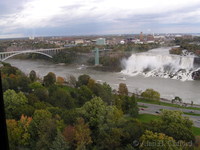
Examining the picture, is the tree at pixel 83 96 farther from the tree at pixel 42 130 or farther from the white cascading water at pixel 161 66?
the white cascading water at pixel 161 66

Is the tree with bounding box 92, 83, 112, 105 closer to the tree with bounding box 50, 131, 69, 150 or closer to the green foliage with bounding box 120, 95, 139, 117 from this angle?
the green foliage with bounding box 120, 95, 139, 117

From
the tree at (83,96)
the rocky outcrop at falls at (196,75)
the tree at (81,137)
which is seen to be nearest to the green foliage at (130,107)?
the tree at (83,96)

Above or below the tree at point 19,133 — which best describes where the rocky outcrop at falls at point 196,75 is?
below

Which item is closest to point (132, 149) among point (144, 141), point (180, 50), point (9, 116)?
point (144, 141)

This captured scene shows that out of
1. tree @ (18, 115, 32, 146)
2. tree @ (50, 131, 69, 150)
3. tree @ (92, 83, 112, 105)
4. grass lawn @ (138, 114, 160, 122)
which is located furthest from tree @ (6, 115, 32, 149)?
grass lawn @ (138, 114, 160, 122)

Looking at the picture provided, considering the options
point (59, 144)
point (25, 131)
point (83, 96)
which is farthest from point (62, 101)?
point (59, 144)

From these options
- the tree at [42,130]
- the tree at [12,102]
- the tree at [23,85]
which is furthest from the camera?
the tree at [23,85]

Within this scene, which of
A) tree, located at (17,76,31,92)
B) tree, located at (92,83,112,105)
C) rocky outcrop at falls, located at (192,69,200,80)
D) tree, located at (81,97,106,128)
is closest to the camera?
tree, located at (81,97,106,128)

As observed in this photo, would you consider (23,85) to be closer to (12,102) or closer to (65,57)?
(12,102)
